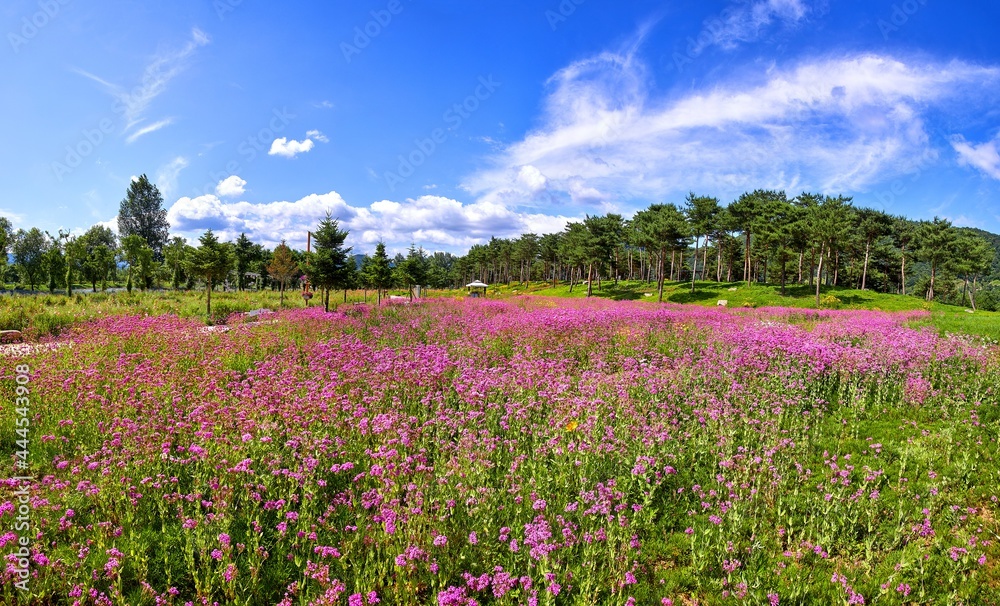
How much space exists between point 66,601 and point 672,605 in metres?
4.92

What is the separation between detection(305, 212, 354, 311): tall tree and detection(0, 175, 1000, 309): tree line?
62 millimetres

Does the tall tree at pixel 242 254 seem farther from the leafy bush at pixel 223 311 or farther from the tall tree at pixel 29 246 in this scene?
the leafy bush at pixel 223 311

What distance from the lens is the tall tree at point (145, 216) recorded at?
272 feet

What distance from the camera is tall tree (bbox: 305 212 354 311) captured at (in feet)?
83.8

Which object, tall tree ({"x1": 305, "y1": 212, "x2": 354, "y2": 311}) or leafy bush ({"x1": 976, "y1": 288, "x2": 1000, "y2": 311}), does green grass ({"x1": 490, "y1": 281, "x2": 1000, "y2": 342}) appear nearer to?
tall tree ({"x1": 305, "y1": 212, "x2": 354, "y2": 311})

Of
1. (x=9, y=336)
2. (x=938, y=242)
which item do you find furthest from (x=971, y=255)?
(x=9, y=336)

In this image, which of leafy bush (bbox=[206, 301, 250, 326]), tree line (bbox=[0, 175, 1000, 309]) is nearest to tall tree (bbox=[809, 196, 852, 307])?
tree line (bbox=[0, 175, 1000, 309])

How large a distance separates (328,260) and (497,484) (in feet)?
77.3

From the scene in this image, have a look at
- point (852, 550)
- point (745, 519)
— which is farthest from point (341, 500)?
point (852, 550)

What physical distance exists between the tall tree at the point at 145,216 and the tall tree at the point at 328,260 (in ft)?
260

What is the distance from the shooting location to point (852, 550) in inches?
170

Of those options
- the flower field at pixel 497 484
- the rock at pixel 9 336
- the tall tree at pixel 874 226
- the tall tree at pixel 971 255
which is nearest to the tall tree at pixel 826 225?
the tall tree at pixel 874 226

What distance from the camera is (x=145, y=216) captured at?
84750mm

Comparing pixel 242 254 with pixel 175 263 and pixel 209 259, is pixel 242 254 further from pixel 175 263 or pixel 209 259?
pixel 209 259
